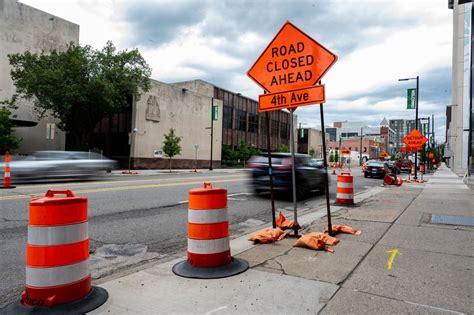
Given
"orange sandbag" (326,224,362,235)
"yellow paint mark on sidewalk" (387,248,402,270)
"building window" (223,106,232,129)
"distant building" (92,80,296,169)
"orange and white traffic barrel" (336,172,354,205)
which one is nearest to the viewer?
"yellow paint mark on sidewalk" (387,248,402,270)

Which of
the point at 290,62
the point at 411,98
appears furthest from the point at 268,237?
the point at 411,98

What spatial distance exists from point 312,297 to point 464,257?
10.0 feet

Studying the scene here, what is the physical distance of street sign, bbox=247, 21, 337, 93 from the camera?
600 cm

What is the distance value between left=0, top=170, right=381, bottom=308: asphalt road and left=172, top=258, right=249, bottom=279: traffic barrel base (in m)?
1.01

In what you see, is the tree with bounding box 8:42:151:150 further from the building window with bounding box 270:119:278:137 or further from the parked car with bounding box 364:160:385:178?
the building window with bounding box 270:119:278:137

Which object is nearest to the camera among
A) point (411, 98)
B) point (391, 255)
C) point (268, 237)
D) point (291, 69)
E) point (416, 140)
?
point (391, 255)

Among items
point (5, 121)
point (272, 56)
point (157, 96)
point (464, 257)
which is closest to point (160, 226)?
point (272, 56)

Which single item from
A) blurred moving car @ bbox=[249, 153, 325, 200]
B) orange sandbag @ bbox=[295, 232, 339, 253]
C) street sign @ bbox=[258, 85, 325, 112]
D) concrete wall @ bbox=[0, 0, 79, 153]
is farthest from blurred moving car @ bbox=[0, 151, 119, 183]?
concrete wall @ bbox=[0, 0, 79, 153]

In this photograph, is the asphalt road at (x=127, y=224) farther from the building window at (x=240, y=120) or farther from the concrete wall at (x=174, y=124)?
the building window at (x=240, y=120)

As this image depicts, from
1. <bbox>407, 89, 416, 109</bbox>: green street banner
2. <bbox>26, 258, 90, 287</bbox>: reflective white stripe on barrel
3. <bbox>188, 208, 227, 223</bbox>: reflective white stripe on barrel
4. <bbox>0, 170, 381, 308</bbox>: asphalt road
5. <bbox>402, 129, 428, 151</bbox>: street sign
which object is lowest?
<bbox>0, 170, 381, 308</bbox>: asphalt road

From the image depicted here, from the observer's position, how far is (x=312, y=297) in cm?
378

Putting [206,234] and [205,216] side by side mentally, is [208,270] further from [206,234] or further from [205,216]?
[205,216]

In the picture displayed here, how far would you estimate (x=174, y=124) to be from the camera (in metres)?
42.9

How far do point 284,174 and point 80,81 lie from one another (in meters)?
24.0
